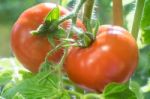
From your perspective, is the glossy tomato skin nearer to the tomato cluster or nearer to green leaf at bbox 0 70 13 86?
the tomato cluster

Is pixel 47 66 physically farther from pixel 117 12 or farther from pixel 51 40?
pixel 117 12

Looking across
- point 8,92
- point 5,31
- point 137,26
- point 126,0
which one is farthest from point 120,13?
point 5,31

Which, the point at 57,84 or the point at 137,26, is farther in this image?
the point at 137,26

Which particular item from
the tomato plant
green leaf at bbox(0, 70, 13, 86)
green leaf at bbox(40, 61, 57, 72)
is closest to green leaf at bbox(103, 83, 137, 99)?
the tomato plant

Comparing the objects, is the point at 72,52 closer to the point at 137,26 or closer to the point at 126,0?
the point at 137,26

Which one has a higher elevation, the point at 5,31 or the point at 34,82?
the point at 5,31

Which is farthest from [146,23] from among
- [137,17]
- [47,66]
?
[47,66]
